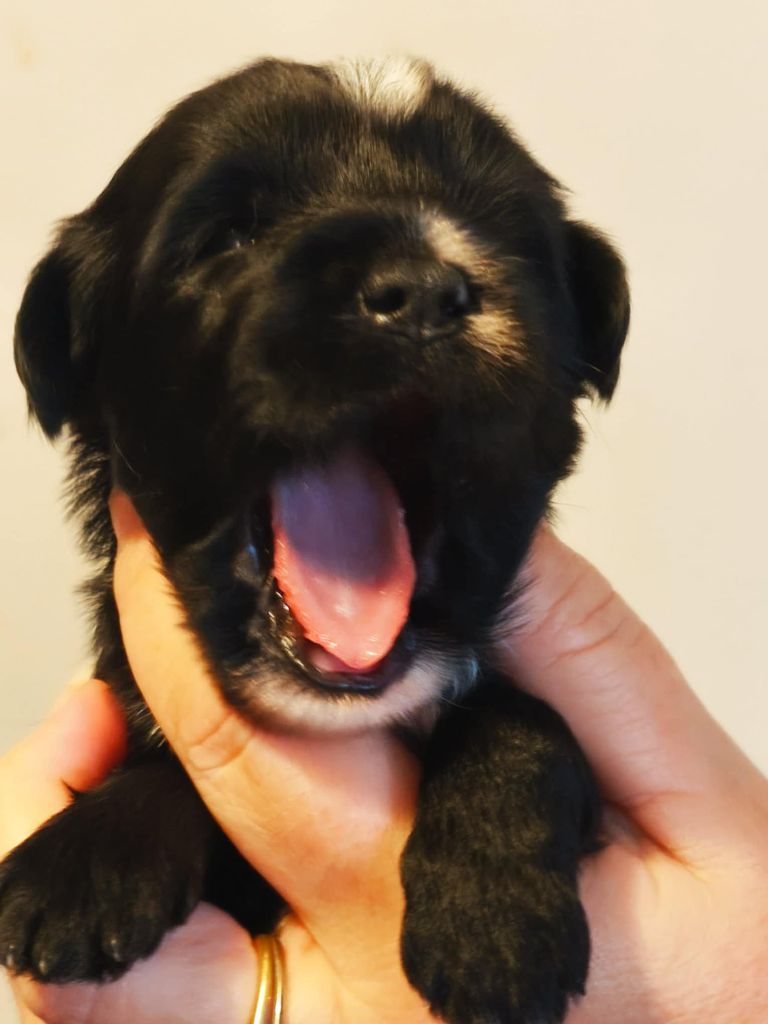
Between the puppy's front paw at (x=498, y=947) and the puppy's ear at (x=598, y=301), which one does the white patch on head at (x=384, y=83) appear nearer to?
the puppy's ear at (x=598, y=301)

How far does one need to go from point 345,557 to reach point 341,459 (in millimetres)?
90

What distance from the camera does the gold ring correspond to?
790 mm

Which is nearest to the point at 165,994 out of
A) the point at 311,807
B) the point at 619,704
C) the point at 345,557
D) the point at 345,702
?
→ the point at 311,807

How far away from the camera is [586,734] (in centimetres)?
96

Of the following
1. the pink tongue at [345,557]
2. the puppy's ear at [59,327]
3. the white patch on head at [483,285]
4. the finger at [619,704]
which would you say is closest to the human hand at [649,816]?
the finger at [619,704]

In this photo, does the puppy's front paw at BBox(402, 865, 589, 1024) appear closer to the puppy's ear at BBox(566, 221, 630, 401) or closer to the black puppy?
the black puppy

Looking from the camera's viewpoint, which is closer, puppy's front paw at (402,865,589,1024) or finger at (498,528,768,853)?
puppy's front paw at (402,865,589,1024)

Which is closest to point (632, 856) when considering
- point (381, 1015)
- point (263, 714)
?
point (381, 1015)

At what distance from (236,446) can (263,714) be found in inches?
10.4

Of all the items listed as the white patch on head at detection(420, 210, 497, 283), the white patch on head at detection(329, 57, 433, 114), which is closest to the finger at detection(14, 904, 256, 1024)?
the white patch on head at detection(420, 210, 497, 283)

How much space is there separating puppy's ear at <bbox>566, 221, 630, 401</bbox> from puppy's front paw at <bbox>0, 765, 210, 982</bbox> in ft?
2.29

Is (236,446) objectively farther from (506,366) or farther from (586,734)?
(586,734)

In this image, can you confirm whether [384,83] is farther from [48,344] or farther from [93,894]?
[93,894]

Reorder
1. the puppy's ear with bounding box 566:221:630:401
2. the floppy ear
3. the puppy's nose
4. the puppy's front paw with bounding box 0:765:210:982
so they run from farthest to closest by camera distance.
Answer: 1. the puppy's ear with bounding box 566:221:630:401
2. the floppy ear
3. the puppy's front paw with bounding box 0:765:210:982
4. the puppy's nose
